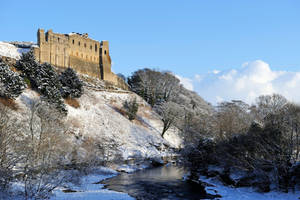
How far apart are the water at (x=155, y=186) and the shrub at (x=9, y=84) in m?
18.8

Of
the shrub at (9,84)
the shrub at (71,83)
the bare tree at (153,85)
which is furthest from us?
the bare tree at (153,85)

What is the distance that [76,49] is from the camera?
67.3 meters

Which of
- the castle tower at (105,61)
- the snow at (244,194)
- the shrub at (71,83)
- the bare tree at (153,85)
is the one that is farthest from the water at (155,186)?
the castle tower at (105,61)

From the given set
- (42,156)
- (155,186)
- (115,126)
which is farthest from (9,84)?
(155,186)

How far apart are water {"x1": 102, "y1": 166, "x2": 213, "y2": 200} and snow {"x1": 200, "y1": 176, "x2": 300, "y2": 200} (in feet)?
5.05

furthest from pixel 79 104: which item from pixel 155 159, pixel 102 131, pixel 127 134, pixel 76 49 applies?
pixel 76 49

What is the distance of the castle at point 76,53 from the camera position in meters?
58.0

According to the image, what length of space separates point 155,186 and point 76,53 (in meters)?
50.1

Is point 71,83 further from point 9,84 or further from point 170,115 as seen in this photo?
point 170,115

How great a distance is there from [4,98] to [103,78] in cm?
3627

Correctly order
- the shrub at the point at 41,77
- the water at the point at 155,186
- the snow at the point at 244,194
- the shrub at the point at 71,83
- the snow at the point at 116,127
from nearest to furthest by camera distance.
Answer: the snow at the point at 244,194 → the water at the point at 155,186 → the shrub at the point at 41,77 → the snow at the point at 116,127 → the shrub at the point at 71,83

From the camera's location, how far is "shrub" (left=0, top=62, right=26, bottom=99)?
35.5 m

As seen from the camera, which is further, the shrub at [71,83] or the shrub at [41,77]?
the shrub at [71,83]

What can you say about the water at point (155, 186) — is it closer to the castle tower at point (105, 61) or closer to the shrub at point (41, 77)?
the shrub at point (41, 77)
